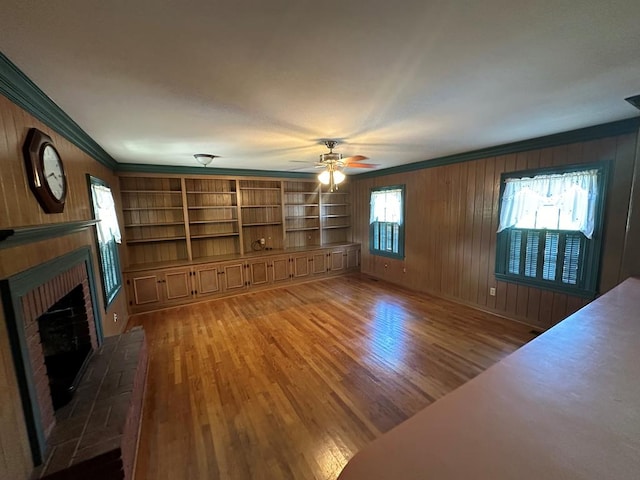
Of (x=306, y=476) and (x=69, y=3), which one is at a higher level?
(x=69, y=3)

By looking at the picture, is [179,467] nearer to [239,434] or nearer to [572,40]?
[239,434]

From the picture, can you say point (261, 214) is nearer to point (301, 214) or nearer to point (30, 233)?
point (301, 214)

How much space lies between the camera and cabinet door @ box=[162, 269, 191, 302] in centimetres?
455

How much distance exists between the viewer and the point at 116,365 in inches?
89.7

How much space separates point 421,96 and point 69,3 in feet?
6.58

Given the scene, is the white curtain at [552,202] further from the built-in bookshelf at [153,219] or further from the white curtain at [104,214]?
the built-in bookshelf at [153,219]

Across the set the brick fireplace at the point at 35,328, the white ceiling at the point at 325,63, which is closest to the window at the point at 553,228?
the white ceiling at the point at 325,63

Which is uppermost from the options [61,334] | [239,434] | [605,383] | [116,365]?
[605,383]

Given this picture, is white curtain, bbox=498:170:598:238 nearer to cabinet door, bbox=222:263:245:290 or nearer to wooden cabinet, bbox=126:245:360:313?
wooden cabinet, bbox=126:245:360:313

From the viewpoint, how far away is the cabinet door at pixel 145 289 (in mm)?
4324

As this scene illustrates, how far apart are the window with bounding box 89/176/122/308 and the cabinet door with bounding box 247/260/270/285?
7.09 feet

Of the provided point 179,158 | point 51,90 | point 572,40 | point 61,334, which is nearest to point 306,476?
point 61,334

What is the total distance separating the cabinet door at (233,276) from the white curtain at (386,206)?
10.3 feet

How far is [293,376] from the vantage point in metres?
2.65
